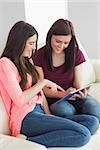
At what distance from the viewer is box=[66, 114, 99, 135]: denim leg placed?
66.0 inches

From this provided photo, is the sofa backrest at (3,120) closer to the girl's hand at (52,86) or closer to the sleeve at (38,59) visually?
the girl's hand at (52,86)

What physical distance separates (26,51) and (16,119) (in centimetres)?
37

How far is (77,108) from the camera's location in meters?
1.93

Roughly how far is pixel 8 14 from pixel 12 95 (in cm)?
88

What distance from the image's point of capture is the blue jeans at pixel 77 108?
5.98 feet

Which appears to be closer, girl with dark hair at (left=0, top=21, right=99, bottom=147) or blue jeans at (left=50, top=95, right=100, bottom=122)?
girl with dark hair at (left=0, top=21, right=99, bottom=147)

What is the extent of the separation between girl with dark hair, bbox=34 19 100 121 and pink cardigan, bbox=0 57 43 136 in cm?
26

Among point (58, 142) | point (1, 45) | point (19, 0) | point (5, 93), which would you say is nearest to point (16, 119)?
point (5, 93)

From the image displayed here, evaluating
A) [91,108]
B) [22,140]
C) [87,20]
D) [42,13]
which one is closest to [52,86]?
[91,108]

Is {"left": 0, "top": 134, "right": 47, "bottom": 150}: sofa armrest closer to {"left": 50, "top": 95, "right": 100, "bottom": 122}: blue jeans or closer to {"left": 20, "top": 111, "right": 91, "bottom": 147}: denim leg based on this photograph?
{"left": 20, "top": 111, "right": 91, "bottom": 147}: denim leg

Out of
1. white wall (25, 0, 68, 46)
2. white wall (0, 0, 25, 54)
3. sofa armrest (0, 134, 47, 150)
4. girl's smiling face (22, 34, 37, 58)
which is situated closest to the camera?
sofa armrest (0, 134, 47, 150)

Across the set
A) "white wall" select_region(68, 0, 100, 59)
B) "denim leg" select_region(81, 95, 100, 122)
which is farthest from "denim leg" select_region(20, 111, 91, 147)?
"white wall" select_region(68, 0, 100, 59)

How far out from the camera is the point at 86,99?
75.4 inches

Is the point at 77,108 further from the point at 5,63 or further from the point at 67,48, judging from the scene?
the point at 5,63
